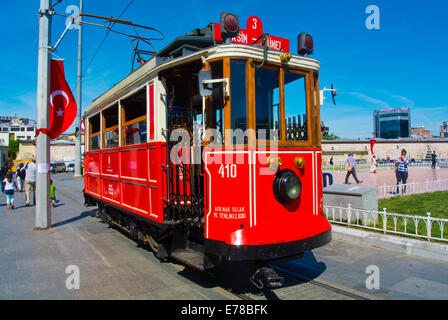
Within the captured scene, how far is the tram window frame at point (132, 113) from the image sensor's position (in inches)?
225

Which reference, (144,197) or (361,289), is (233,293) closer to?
(361,289)

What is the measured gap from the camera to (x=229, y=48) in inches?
165

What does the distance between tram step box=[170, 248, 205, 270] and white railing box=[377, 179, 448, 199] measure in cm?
860

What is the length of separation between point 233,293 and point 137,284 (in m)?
1.44

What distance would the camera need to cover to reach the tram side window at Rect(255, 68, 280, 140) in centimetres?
440

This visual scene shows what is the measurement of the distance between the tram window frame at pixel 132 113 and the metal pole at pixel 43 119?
3.30 metres

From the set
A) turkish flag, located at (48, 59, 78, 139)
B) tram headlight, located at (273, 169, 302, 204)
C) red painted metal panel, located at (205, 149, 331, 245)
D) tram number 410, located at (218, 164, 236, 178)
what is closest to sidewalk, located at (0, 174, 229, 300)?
red painted metal panel, located at (205, 149, 331, 245)

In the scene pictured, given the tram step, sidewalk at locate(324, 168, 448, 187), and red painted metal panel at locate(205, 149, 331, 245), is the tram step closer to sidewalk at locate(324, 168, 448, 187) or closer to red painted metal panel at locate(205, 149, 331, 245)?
red painted metal panel at locate(205, 149, 331, 245)

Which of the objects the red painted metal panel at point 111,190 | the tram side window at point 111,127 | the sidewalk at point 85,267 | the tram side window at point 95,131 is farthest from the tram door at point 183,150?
the tram side window at point 95,131

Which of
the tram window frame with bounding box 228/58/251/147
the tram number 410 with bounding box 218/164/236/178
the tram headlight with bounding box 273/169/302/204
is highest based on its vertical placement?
the tram window frame with bounding box 228/58/251/147

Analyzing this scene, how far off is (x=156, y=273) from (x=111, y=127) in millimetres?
3656

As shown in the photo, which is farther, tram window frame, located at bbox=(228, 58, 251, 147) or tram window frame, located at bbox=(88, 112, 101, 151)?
tram window frame, located at bbox=(88, 112, 101, 151)

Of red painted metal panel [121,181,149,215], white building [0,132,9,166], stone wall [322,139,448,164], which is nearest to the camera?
red painted metal panel [121,181,149,215]

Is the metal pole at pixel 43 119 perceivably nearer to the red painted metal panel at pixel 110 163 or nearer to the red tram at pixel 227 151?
the red painted metal panel at pixel 110 163
